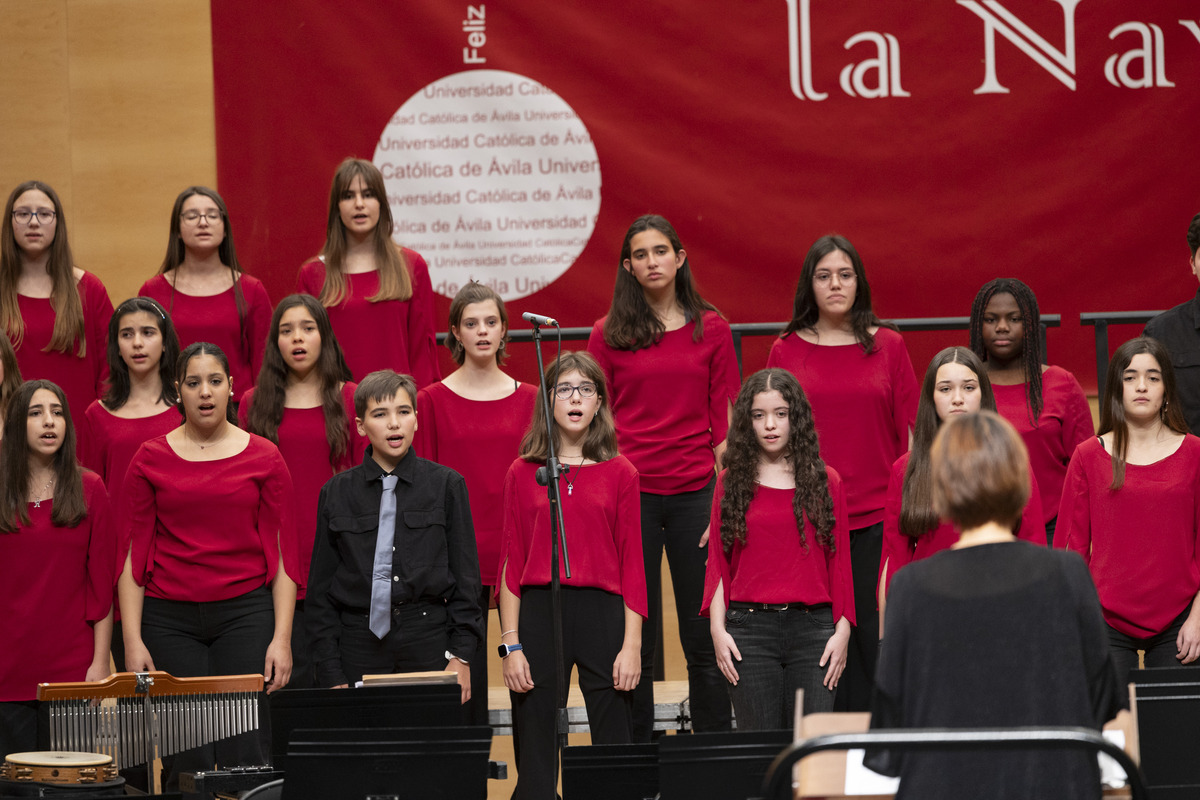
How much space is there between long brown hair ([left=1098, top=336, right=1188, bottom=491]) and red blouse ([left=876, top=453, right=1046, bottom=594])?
32cm

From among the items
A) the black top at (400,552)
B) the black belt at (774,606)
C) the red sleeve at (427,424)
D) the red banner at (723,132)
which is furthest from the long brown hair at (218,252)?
the black belt at (774,606)

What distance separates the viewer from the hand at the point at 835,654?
386cm

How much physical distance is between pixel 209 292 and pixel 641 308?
1506 millimetres

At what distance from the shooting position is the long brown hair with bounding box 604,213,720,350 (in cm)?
460

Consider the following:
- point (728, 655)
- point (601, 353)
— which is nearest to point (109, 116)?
point (601, 353)

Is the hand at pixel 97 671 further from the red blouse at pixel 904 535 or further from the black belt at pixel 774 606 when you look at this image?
the red blouse at pixel 904 535

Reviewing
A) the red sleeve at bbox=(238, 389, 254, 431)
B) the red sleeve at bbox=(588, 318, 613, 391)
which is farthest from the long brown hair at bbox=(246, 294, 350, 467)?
the red sleeve at bbox=(588, 318, 613, 391)

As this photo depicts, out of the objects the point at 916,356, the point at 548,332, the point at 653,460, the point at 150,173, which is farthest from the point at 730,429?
the point at 150,173

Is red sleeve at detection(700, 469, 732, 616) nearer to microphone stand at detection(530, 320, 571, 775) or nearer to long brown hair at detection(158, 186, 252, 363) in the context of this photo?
microphone stand at detection(530, 320, 571, 775)

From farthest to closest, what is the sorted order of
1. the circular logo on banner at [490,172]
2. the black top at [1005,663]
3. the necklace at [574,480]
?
the circular logo on banner at [490,172] < the necklace at [574,480] < the black top at [1005,663]

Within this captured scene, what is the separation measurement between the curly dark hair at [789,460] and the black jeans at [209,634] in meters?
1.38

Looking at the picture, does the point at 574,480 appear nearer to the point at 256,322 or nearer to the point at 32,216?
the point at 256,322

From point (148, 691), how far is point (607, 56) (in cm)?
345

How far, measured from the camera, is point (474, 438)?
4539 millimetres
